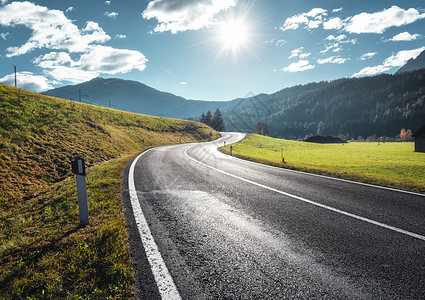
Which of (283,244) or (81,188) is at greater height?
(81,188)

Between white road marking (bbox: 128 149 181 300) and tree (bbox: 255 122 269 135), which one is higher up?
tree (bbox: 255 122 269 135)

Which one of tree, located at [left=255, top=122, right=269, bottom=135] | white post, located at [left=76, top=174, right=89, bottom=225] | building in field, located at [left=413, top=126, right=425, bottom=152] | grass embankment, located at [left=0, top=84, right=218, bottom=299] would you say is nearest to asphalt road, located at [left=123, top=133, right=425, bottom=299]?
grass embankment, located at [left=0, top=84, right=218, bottom=299]

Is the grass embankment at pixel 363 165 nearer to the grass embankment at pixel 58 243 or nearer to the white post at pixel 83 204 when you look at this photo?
the grass embankment at pixel 58 243

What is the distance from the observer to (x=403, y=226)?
3609mm

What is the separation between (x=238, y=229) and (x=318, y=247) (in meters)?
1.29

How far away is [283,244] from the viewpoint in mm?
3059

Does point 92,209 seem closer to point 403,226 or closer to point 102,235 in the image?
point 102,235

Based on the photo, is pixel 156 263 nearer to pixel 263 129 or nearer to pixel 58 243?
pixel 58 243

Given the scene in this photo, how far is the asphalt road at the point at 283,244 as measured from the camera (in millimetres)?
2160

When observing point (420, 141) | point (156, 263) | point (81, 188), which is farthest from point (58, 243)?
point (420, 141)

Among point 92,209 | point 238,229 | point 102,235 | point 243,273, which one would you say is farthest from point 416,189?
point 92,209

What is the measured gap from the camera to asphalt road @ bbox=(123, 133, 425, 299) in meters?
2.16

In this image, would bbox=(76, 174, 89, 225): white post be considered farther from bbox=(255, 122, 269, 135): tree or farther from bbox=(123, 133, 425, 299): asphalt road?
bbox=(255, 122, 269, 135): tree

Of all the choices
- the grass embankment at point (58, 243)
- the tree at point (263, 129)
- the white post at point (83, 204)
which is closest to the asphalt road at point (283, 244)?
the grass embankment at point (58, 243)
